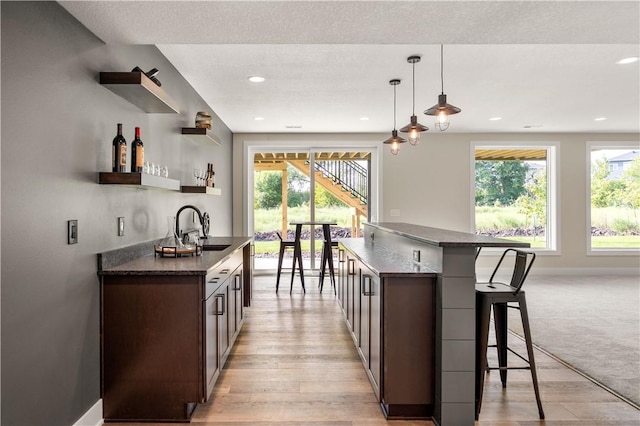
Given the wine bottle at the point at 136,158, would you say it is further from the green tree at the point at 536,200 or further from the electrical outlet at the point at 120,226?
the green tree at the point at 536,200

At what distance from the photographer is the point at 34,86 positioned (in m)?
1.71

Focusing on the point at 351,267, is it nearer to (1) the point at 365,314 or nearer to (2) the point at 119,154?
(1) the point at 365,314

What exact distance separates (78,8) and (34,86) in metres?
0.52

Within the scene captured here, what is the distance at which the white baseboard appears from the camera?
2.05 meters

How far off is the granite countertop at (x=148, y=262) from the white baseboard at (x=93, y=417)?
2.43 ft

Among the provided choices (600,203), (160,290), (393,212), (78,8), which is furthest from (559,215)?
(78,8)

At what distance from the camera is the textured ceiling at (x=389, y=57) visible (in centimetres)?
202

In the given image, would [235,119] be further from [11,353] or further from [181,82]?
[11,353]

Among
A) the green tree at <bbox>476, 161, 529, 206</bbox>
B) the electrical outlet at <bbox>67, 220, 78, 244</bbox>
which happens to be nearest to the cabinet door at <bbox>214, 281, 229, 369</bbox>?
the electrical outlet at <bbox>67, 220, 78, 244</bbox>

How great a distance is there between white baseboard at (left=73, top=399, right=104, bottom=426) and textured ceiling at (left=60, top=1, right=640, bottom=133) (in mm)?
2097

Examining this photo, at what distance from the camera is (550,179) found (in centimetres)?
706

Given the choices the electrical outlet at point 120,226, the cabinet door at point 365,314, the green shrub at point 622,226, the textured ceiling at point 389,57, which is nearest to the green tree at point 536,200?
the textured ceiling at point 389,57

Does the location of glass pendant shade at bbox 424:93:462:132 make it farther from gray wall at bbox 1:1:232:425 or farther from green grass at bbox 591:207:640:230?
green grass at bbox 591:207:640:230

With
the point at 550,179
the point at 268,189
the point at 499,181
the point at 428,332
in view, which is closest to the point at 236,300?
the point at 428,332
